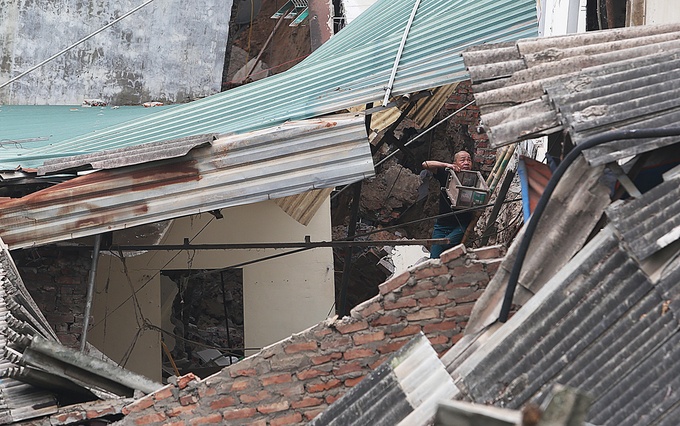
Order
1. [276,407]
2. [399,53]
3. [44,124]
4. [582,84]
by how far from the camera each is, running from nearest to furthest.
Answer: [582,84] < [276,407] < [399,53] < [44,124]

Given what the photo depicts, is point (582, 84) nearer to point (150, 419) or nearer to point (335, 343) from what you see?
point (335, 343)

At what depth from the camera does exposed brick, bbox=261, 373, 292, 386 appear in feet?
20.7

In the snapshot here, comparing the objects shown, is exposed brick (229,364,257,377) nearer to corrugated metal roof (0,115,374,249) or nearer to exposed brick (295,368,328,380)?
exposed brick (295,368,328,380)

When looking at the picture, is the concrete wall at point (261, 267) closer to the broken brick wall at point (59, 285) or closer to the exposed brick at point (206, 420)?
the broken brick wall at point (59, 285)

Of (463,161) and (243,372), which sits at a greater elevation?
(463,161)

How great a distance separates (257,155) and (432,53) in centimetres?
167

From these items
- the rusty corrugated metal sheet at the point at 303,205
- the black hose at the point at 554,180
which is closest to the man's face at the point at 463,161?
the rusty corrugated metal sheet at the point at 303,205

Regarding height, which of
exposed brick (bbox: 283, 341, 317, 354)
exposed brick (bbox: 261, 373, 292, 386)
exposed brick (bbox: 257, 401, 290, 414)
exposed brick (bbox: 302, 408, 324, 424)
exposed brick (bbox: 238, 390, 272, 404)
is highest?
exposed brick (bbox: 283, 341, 317, 354)

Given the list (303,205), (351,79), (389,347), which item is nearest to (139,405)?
(389,347)

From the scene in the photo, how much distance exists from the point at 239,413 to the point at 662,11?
420 centimetres

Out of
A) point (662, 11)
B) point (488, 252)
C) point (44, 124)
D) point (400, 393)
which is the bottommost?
point (400, 393)

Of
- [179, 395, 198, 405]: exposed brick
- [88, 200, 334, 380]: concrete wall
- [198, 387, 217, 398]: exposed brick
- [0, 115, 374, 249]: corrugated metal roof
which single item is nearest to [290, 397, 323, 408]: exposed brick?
[198, 387, 217, 398]: exposed brick

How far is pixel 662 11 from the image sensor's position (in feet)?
26.2

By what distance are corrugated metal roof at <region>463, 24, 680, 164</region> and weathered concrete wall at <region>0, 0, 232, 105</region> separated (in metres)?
9.12
